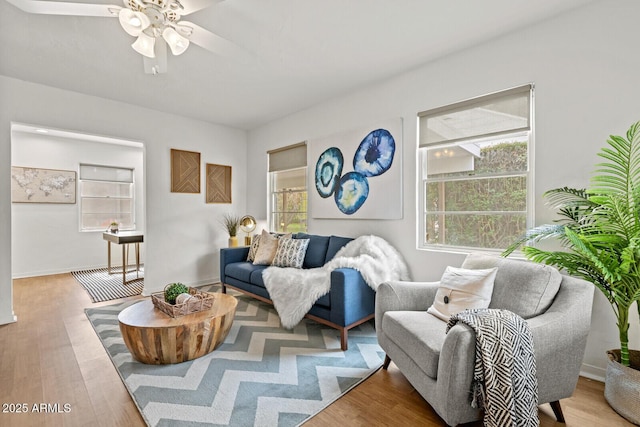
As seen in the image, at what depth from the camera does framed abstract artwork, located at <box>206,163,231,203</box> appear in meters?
4.65

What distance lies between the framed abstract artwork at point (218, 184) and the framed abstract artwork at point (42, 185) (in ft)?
9.93

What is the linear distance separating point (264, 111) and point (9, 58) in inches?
101

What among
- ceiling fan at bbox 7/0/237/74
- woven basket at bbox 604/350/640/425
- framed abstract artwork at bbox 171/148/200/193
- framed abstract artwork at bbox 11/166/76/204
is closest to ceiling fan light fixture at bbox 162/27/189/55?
ceiling fan at bbox 7/0/237/74

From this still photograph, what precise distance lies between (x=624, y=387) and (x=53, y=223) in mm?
7599

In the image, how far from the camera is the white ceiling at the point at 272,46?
2.06 m

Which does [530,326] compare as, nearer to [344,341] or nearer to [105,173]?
[344,341]

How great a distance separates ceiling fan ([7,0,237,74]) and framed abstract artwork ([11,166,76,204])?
477 cm

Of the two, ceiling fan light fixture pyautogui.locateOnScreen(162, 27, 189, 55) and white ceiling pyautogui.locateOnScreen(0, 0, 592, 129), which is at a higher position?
white ceiling pyautogui.locateOnScreen(0, 0, 592, 129)

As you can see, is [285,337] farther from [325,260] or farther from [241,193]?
[241,193]

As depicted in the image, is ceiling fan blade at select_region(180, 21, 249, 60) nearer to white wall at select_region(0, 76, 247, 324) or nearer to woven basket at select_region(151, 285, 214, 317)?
woven basket at select_region(151, 285, 214, 317)

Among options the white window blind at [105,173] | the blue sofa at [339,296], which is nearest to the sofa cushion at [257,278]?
the blue sofa at [339,296]

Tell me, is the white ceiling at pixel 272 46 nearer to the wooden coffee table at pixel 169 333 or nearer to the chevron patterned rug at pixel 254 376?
the wooden coffee table at pixel 169 333

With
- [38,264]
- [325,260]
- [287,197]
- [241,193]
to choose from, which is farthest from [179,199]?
[38,264]

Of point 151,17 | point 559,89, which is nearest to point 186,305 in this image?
point 151,17
